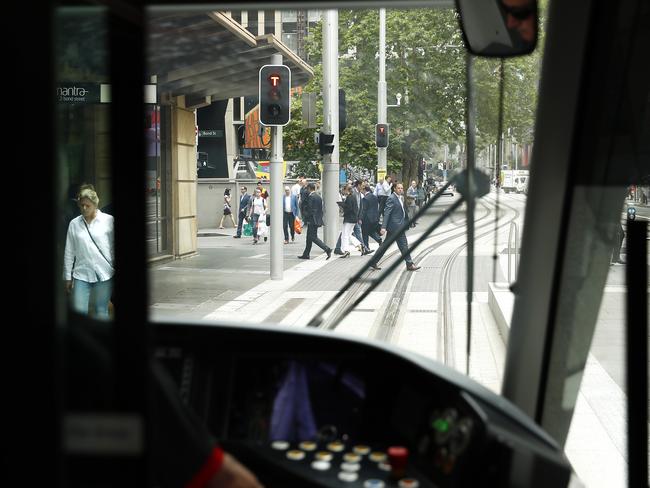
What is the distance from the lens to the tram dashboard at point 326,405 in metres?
2.24

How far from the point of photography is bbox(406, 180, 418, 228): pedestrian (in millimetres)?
2507

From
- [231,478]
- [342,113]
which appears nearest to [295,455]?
[231,478]

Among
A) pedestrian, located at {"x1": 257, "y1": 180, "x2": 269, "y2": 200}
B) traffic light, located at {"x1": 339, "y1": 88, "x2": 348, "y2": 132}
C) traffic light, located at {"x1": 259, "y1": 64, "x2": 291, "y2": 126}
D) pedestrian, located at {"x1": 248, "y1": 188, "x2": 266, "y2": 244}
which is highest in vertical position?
traffic light, located at {"x1": 259, "y1": 64, "x2": 291, "y2": 126}

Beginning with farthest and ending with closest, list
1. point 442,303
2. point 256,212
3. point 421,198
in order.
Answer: point 256,212
point 442,303
point 421,198

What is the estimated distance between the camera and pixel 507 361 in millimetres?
3074

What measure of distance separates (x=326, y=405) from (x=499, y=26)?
1.16 meters

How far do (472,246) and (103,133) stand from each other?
63.9 inches

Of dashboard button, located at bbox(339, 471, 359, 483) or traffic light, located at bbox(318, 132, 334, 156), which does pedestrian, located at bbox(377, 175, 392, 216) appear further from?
dashboard button, located at bbox(339, 471, 359, 483)

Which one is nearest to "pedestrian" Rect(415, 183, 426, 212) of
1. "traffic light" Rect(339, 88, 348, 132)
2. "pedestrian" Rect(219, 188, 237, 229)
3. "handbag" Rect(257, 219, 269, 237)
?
"traffic light" Rect(339, 88, 348, 132)

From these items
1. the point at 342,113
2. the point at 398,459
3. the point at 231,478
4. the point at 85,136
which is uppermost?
the point at 342,113

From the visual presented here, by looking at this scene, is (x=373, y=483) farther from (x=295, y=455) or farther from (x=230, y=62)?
(x=230, y=62)

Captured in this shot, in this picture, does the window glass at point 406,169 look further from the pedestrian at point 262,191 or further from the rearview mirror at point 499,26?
the pedestrian at point 262,191

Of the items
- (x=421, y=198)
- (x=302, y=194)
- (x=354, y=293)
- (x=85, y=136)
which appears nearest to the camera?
(x=85, y=136)

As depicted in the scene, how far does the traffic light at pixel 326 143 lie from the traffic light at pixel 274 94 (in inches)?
15.9
